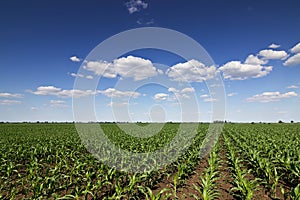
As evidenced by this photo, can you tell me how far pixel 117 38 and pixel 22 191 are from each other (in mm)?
7900

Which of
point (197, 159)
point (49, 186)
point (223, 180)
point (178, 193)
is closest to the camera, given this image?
point (49, 186)

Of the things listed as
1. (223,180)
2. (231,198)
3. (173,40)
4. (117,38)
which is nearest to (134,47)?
(117,38)

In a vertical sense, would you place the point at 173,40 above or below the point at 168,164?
above

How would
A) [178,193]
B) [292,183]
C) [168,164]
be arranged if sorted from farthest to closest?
[168,164]
[292,183]
[178,193]

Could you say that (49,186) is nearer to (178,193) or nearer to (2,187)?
(2,187)

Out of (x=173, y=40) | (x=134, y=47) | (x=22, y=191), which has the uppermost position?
(x=173, y=40)

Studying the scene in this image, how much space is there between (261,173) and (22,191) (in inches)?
322

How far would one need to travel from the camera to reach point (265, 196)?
655 centimetres

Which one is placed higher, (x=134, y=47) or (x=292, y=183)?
(x=134, y=47)

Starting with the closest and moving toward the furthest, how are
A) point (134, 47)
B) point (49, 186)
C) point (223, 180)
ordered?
point (49, 186)
point (223, 180)
point (134, 47)

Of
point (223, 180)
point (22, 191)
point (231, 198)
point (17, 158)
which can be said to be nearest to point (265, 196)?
point (231, 198)

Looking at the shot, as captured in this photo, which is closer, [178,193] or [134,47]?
[178,193]

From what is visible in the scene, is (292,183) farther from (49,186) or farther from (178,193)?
(49,186)

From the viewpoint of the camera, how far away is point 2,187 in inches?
277
